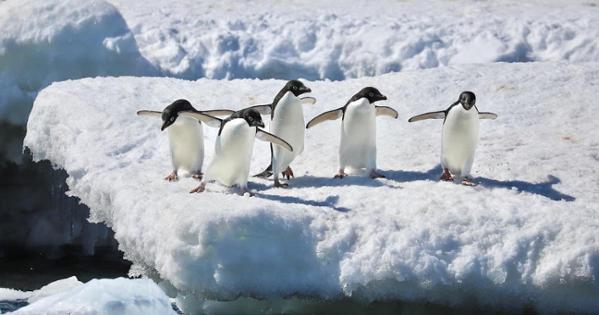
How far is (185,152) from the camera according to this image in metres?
7.06

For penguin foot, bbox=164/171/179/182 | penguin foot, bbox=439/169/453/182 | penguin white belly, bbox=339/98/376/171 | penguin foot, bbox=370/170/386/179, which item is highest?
penguin white belly, bbox=339/98/376/171

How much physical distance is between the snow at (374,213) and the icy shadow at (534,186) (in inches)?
0.4

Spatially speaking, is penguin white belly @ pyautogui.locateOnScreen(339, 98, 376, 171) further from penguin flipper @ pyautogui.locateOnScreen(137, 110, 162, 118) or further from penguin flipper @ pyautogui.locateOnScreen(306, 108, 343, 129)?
penguin flipper @ pyautogui.locateOnScreen(137, 110, 162, 118)

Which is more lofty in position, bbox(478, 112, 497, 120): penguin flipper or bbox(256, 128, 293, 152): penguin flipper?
bbox(256, 128, 293, 152): penguin flipper

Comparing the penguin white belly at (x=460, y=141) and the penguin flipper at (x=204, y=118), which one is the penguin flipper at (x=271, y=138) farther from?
the penguin white belly at (x=460, y=141)

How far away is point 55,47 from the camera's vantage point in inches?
379

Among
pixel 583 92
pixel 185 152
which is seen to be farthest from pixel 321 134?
pixel 583 92

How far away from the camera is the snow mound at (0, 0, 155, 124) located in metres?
9.42

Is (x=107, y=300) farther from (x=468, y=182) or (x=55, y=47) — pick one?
(x=55, y=47)

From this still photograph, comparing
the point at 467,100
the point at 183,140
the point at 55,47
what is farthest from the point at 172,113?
the point at 55,47

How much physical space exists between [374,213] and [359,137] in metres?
1.00

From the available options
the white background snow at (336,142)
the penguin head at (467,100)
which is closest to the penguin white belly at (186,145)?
the white background snow at (336,142)

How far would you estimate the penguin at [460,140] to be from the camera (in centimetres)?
669

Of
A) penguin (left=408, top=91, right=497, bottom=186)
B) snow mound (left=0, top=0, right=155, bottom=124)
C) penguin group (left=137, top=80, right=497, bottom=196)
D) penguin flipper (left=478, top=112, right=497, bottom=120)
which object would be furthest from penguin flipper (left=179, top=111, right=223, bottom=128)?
snow mound (left=0, top=0, right=155, bottom=124)
